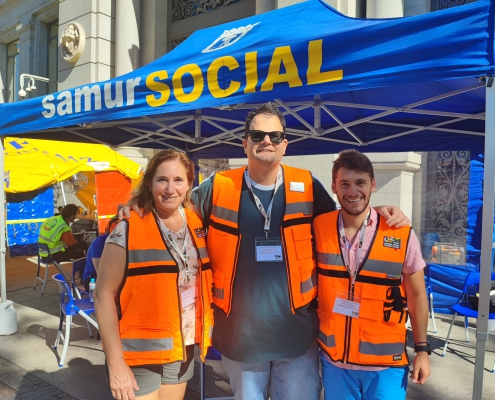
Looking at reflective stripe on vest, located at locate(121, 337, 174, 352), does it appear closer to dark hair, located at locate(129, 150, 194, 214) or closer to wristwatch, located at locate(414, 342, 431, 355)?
dark hair, located at locate(129, 150, 194, 214)

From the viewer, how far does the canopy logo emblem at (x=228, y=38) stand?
3536 millimetres

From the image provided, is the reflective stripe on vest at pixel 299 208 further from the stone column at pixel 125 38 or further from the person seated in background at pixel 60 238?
the stone column at pixel 125 38

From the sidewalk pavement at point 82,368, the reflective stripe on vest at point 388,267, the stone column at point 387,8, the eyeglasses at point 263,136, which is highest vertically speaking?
the stone column at point 387,8

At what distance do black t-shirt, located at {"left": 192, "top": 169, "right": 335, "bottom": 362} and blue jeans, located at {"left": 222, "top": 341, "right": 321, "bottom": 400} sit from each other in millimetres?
71

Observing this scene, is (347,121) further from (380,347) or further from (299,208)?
(380,347)

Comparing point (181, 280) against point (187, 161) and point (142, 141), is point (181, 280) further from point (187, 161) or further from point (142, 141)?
point (142, 141)

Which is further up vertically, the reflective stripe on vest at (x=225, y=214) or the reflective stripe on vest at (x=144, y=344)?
the reflective stripe on vest at (x=225, y=214)

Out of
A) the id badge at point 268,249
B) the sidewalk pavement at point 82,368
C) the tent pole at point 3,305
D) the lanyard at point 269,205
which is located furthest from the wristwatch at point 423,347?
the tent pole at point 3,305

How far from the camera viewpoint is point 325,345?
1976 millimetres

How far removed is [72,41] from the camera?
11945 mm

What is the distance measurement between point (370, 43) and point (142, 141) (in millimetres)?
4849

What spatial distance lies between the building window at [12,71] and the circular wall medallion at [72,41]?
6.17 m

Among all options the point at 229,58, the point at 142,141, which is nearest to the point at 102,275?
the point at 229,58

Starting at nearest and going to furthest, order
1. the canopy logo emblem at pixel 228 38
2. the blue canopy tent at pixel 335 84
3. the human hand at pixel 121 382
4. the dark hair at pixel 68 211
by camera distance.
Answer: the human hand at pixel 121 382, the blue canopy tent at pixel 335 84, the canopy logo emblem at pixel 228 38, the dark hair at pixel 68 211
